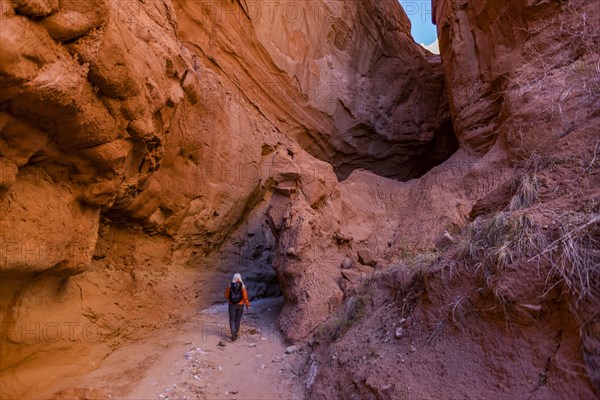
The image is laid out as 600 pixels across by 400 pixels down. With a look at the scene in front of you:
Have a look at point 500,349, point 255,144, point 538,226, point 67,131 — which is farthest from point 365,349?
point 255,144

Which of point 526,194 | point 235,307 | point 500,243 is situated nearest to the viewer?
point 500,243

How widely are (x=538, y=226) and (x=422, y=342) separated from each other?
1650mm

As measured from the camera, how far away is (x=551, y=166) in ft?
16.4

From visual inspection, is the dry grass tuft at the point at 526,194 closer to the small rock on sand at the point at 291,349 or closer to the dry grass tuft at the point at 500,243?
the dry grass tuft at the point at 500,243

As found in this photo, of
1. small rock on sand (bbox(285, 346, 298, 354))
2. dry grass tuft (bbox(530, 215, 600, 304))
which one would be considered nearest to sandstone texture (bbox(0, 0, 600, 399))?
dry grass tuft (bbox(530, 215, 600, 304))

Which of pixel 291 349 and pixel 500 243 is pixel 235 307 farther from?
pixel 500 243

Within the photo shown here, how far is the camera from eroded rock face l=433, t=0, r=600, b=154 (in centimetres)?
635

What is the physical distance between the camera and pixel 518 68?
9906mm

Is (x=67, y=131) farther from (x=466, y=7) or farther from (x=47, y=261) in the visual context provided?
(x=466, y=7)

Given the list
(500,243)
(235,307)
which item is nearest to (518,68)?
(500,243)

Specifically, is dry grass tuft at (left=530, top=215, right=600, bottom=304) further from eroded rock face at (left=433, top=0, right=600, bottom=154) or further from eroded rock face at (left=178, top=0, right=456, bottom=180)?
eroded rock face at (left=178, top=0, right=456, bottom=180)

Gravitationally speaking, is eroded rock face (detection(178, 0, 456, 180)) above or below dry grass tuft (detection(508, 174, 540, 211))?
above

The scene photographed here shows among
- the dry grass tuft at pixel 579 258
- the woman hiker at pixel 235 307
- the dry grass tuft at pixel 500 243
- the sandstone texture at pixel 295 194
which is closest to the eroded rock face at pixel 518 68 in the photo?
the sandstone texture at pixel 295 194

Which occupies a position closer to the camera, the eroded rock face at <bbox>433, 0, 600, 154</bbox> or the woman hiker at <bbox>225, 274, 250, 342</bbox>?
the eroded rock face at <bbox>433, 0, 600, 154</bbox>
